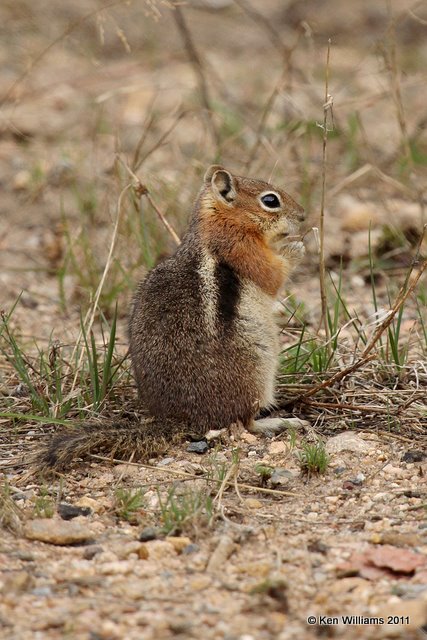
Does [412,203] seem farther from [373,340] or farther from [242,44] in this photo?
[242,44]

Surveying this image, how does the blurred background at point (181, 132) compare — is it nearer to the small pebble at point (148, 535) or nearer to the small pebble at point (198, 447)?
the small pebble at point (198, 447)

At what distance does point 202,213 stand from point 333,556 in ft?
6.97

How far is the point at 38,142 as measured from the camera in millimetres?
8844

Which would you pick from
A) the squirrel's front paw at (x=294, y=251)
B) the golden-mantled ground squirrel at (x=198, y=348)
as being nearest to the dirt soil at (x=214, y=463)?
the golden-mantled ground squirrel at (x=198, y=348)

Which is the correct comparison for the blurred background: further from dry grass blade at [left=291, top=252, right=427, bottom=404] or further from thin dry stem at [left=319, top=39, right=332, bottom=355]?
dry grass blade at [left=291, top=252, right=427, bottom=404]

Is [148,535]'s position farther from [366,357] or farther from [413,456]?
[366,357]

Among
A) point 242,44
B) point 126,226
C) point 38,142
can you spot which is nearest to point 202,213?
point 126,226

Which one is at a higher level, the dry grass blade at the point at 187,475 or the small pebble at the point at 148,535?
the dry grass blade at the point at 187,475

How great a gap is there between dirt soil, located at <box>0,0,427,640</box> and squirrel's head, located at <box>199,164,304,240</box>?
41cm

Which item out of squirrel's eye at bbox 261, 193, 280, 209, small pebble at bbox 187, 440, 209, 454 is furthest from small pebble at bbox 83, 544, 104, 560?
squirrel's eye at bbox 261, 193, 280, 209

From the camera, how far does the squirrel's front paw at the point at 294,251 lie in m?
5.04

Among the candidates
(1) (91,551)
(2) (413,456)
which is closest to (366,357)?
(2) (413,456)

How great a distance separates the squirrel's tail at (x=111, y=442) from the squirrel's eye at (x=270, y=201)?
54.2 inches

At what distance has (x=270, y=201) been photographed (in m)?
5.15
